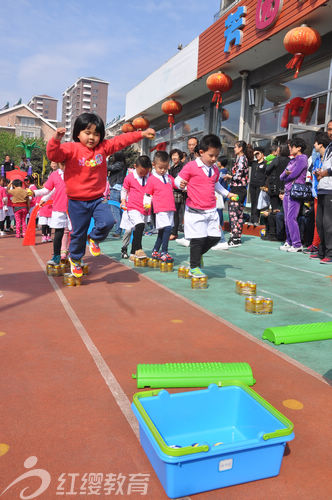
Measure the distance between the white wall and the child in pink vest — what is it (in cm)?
1020

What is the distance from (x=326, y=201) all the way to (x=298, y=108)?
6.49 metres

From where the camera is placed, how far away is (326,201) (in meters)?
7.27

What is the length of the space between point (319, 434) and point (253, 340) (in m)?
1.38

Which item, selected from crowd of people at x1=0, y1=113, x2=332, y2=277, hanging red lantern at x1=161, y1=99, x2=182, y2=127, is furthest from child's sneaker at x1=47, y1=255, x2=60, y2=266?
hanging red lantern at x1=161, y1=99, x2=182, y2=127

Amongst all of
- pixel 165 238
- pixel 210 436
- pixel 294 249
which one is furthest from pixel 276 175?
pixel 210 436

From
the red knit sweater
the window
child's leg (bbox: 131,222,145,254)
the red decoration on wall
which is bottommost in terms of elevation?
child's leg (bbox: 131,222,145,254)

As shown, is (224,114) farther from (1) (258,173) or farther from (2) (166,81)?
(1) (258,173)

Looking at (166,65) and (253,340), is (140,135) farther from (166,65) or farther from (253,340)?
(166,65)

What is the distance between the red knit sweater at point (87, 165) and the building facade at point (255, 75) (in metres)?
7.05

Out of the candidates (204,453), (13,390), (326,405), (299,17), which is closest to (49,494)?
(204,453)

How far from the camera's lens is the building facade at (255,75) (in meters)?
11.0

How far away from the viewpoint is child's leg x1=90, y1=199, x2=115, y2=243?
5.05 metres

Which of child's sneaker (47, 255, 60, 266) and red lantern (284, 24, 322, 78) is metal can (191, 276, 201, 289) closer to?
child's sneaker (47, 255, 60, 266)

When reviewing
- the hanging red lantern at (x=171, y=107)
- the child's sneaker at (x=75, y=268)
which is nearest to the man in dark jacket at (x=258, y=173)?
the child's sneaker at (x=75, y=268)
